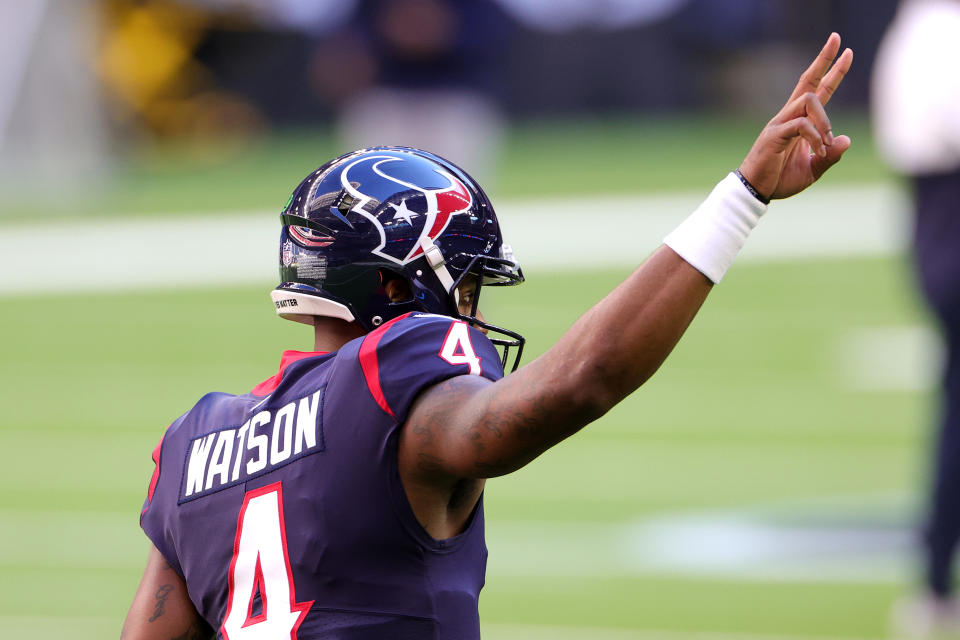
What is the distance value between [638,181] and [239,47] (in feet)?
23.8

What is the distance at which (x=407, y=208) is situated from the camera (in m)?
2.54

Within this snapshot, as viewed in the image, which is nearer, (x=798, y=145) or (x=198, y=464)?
(x=798, y=145)

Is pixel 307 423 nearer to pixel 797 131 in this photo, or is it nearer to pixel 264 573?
pixel 264 573

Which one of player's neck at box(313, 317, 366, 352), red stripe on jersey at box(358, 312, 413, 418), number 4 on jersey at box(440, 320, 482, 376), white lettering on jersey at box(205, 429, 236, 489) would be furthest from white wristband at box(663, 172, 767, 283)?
white lettering on jersey at box(205, 429, 236, 489)

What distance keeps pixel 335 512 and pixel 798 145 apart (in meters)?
0.85

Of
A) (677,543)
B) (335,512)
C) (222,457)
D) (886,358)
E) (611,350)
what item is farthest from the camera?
(886,358)

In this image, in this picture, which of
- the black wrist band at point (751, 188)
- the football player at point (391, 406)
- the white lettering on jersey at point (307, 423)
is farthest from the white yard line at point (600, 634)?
the black wrist band at point (751, 188)

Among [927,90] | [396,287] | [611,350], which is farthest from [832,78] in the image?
[927,90]

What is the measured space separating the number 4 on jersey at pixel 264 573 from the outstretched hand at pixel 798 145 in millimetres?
854

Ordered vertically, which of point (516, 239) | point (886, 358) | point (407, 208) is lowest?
point (407, 208)

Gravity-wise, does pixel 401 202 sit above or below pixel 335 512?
above

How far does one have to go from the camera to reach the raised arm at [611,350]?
2.08m

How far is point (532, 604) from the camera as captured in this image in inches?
242

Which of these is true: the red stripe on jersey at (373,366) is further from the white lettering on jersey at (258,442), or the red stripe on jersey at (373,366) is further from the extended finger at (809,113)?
the extended finger at (809,113)
